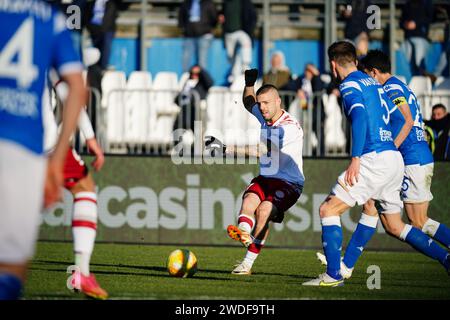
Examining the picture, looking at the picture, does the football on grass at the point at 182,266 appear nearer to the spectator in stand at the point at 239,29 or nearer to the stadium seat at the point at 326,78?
the stadium seat at the point at 326,78

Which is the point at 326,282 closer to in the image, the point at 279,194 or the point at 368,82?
the point at 279,194

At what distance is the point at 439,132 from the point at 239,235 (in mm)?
7254

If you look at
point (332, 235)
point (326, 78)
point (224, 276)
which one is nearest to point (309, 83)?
point (326, 78)

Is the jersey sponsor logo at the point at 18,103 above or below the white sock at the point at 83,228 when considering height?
above

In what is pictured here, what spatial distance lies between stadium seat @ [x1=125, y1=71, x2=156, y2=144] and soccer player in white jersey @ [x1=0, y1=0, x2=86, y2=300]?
11.9m

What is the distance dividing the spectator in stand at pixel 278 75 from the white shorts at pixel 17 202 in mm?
13618

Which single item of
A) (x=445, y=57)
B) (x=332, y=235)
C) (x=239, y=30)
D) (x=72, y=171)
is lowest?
(x=332, y=235)

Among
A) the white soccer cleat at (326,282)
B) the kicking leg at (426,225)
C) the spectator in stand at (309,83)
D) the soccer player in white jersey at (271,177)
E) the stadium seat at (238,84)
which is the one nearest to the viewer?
the white soccer cleat at (326,282)

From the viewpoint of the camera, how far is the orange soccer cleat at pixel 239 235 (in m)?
11.5

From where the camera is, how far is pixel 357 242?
38.3 feet

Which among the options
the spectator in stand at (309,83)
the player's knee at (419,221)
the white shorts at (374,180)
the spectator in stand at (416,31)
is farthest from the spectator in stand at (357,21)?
the white shorts at (374,180)

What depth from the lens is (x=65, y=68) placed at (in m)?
5.95

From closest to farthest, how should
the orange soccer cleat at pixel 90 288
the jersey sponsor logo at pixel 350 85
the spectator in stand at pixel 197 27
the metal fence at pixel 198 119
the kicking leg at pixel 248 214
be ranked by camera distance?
1. the orange soccer cleat at pixel 90 288
2. the jersey sponsor logo at pixel 350 85
3. the kicking leg at pixel 248 214
4. the metal fence at pixel 198 119
5. the spectator in stand at pixel 197 27
